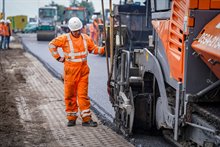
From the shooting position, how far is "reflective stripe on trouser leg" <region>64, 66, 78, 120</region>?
7241 millimetres

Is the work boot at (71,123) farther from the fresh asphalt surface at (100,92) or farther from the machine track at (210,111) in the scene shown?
the machine track at (210,111)

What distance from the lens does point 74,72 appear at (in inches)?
285

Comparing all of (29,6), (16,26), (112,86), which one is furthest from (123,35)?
(29,6)

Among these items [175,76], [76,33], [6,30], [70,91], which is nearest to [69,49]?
[76,33]

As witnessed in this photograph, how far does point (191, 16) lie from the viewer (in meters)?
4.50

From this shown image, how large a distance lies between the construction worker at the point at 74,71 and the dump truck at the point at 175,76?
19.5 inches

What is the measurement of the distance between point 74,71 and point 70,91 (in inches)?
12.5

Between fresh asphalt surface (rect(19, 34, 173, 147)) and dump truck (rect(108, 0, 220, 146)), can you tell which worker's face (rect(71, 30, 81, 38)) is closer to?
dump truck (rect(108, 0, 220, 146))

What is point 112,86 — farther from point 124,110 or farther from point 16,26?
point 16,26

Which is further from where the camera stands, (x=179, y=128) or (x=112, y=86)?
(x=112, y=86)

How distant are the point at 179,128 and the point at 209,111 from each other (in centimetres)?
48

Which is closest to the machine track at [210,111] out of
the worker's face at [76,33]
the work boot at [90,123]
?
the work boot at [90,123]

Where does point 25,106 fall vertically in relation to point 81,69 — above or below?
below

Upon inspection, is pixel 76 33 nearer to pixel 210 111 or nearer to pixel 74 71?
pixel 74 71
